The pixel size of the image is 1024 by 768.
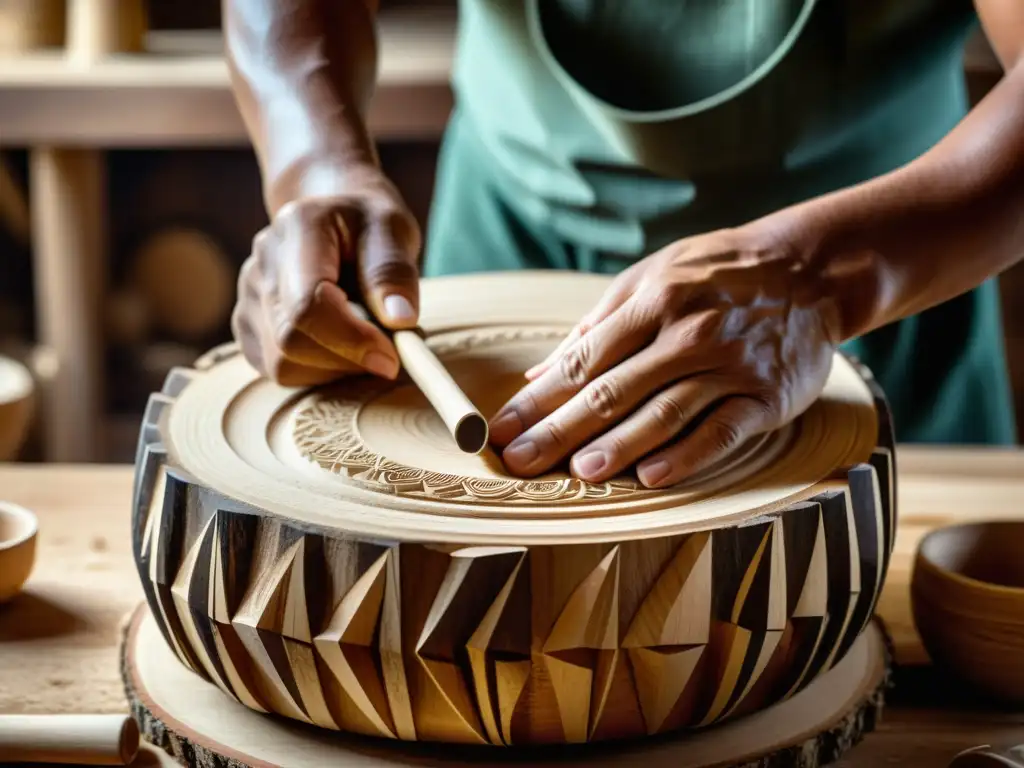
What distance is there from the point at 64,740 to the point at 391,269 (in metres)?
0.44

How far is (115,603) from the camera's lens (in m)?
1.13

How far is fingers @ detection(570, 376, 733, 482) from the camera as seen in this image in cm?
87

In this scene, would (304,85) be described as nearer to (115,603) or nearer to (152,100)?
(115,603)

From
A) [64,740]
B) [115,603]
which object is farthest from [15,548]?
[64,740]

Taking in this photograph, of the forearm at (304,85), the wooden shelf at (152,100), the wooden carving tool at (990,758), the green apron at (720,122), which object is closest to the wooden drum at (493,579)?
the wooden carving tool at (990,758)

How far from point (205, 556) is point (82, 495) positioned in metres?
0.62

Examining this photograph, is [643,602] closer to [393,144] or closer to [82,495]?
[82,495]

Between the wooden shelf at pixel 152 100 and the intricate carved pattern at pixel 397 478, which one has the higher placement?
the intricate carved pattern at pixel 397 478

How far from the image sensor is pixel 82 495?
1.36 metres

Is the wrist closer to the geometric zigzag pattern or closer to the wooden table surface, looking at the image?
the geometric zigzag pattern

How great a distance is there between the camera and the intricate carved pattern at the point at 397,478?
33.2 inches

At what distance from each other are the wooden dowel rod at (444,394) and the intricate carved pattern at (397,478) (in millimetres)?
30

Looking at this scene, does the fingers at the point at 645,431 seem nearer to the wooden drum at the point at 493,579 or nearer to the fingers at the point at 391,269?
the wooden drum at the point at 493,579

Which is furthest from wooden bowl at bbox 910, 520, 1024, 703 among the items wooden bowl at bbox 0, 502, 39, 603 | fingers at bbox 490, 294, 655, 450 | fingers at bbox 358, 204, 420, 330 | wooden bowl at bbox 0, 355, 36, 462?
wooden bowl at bbox 0, 355, 36, 462
